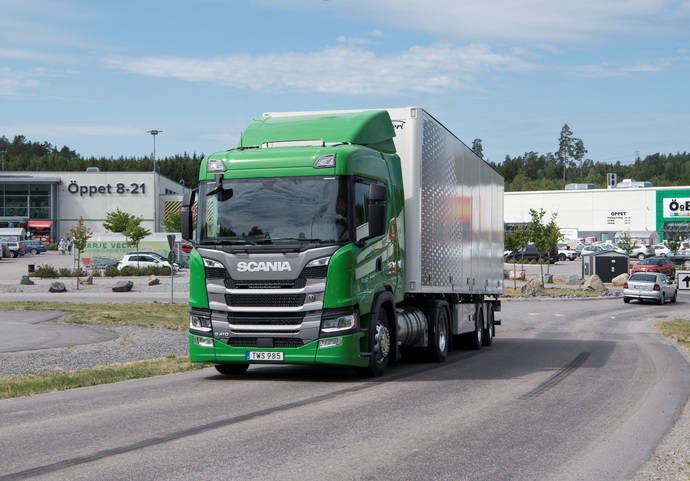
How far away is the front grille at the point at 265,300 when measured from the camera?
37.9 ft

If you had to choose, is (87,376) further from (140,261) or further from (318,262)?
(140,261)

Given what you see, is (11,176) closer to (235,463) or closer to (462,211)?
(462,211)

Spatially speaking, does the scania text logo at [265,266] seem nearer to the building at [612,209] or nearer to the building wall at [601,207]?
the building at [612,209]

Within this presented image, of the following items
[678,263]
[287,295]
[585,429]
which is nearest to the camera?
[585,429]

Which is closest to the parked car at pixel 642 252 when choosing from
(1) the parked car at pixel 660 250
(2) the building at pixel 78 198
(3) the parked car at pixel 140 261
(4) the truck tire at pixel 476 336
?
(1) the parked car at pixel 660 250

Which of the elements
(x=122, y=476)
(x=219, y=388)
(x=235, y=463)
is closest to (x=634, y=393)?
(x=219, y=388)

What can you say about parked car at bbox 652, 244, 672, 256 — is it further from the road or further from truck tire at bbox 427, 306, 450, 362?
the road

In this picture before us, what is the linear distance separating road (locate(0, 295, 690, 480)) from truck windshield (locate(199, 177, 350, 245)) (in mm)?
2123

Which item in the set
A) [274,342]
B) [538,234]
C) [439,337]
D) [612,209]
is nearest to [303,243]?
[274,342]

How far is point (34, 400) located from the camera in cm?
1071

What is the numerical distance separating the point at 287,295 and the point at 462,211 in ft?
21.5

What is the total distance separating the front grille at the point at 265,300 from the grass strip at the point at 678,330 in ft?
42.6

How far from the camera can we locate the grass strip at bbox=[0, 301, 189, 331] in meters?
23.5

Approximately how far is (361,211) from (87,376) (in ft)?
16.7
